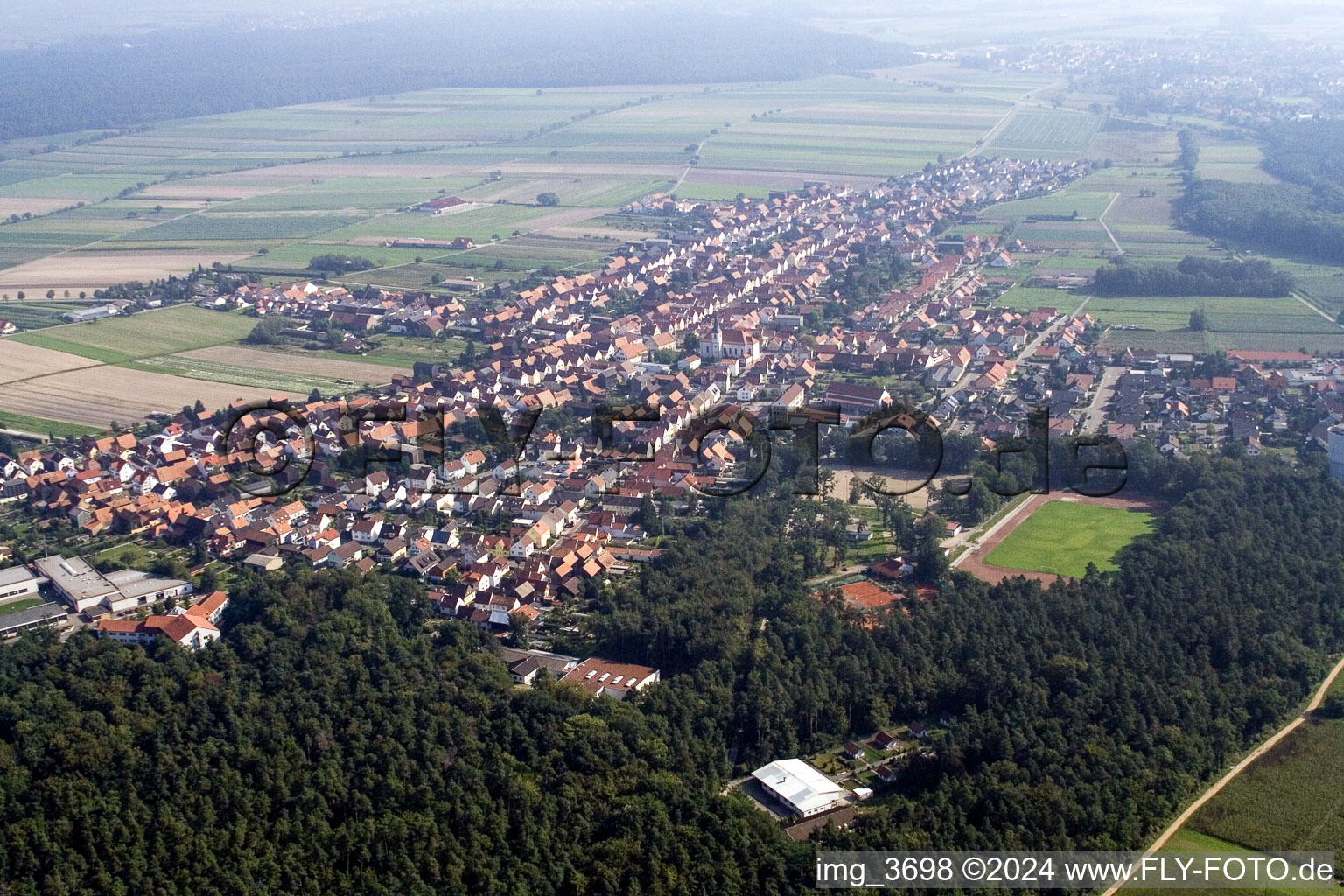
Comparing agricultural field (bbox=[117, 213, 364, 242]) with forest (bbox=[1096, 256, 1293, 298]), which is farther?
agricultural field (bbox=[117, 213, 364, 242])

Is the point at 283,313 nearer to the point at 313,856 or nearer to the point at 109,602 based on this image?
the point at 109,602

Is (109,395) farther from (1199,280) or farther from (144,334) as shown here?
(1199,280)

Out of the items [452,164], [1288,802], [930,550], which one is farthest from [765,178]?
[1288,802]

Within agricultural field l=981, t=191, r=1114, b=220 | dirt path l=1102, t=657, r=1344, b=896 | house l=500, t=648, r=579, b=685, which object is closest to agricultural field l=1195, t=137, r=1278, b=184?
agricultural field l=981, t=191, r=1114, b=220

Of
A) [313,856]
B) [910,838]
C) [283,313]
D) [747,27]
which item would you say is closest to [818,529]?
[910,838]

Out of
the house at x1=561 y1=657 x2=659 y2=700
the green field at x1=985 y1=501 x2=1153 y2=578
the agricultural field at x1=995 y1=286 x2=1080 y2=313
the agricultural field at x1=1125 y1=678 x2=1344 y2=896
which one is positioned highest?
the agricultural field at x1=995 y1=286 x2=1080 y2=313

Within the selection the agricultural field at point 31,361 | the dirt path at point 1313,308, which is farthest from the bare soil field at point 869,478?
the agricultural field at point 31,361

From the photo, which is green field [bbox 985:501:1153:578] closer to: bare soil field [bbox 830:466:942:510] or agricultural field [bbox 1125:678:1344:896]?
bare soil field [bbox 830:466:942:510]
